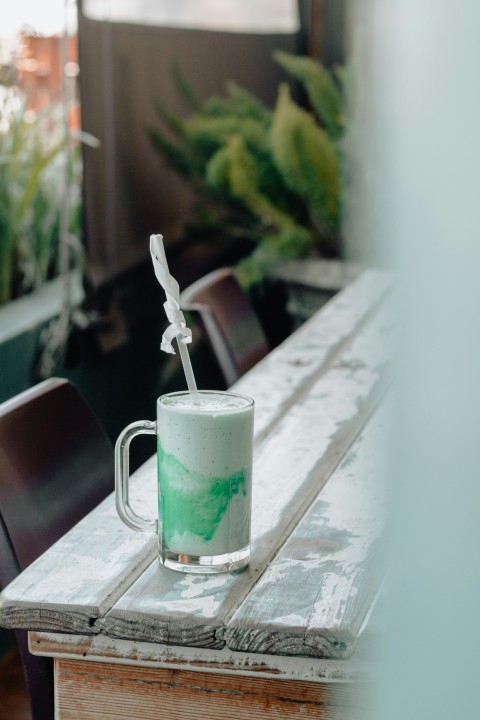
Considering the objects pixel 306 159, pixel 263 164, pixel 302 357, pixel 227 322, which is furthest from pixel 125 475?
pixel 263 164

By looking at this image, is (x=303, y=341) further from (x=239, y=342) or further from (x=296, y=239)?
(x=296, y=239)

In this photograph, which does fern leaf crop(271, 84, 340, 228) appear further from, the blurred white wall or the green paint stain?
the blurred white wall

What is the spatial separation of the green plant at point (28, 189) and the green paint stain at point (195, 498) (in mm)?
1833

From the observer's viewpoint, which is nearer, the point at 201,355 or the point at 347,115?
the point at 347,115

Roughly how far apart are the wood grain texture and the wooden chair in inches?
7.1

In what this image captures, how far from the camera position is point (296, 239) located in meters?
2.97

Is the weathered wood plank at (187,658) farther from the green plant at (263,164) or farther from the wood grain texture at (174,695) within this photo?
the green plant at (263,164)

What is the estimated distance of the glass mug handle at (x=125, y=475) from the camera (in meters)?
0.73

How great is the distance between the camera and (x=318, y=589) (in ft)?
2.23

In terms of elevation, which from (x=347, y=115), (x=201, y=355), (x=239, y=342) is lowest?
(x=201, y=355)

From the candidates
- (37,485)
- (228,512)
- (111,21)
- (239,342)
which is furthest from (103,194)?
(228,512)

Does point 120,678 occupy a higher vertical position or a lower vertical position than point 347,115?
lower

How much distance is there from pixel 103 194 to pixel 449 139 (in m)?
2.79

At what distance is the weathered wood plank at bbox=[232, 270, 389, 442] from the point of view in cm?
125
